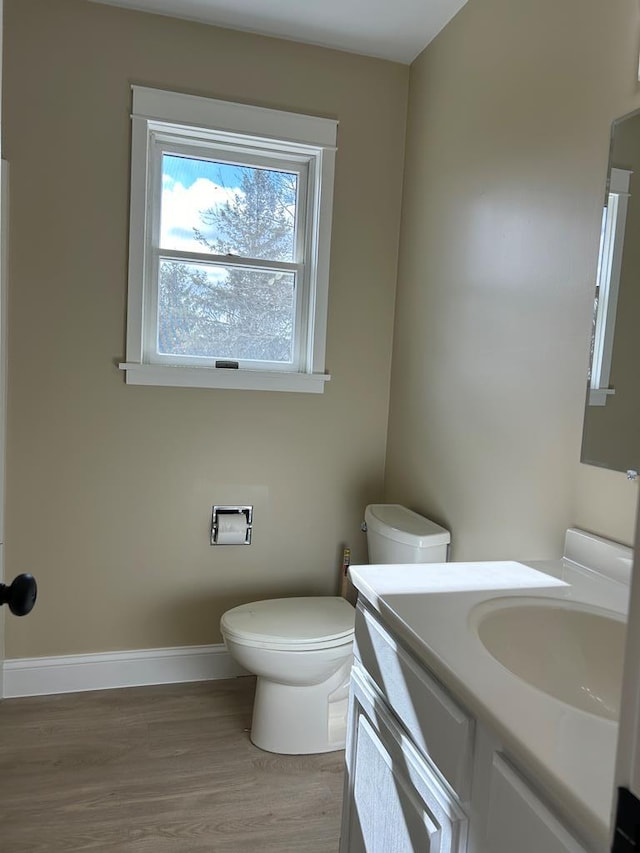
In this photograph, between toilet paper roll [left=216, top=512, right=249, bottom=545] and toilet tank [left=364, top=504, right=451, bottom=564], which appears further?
toilet paper roll [left=216, top=512, right=249, bottom=545]

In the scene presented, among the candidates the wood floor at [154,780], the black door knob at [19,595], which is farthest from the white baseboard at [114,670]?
the black door knob at [19,595]

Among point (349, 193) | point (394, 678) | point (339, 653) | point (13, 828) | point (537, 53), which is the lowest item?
point (13, 828)

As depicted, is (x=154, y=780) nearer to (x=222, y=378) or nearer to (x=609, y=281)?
(x=222, y=378)

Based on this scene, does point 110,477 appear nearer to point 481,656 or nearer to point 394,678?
point 394,678

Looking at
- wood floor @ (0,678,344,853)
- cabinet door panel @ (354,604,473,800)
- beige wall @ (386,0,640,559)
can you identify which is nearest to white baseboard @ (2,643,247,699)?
wood floor @ (0,678,344,853)

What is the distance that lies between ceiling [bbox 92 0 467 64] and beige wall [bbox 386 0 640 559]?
0.08 metres

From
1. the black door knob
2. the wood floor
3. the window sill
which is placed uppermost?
the window sill

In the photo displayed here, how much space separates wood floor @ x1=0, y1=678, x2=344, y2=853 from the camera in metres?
1.79

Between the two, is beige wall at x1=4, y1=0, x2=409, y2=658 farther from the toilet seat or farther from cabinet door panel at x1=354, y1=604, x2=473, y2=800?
cabinet door panel at x1=354, y1=604, x2=473, y2=800

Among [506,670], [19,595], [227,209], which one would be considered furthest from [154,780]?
[227,209]

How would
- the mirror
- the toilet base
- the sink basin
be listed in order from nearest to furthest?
the sink basin < the mirror < the toilet base

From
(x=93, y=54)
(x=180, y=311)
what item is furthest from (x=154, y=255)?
(x=93, y=54)

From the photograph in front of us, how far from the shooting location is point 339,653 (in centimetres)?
210

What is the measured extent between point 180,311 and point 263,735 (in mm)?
1610
